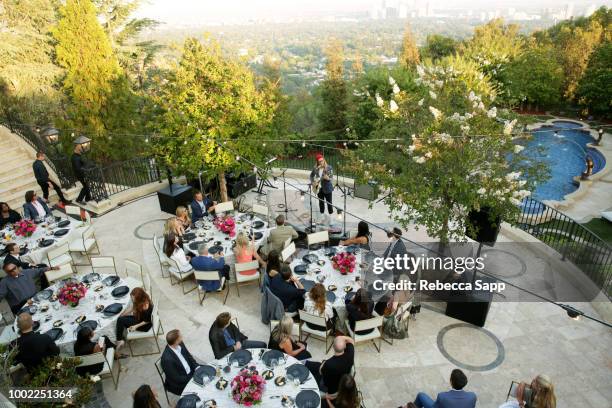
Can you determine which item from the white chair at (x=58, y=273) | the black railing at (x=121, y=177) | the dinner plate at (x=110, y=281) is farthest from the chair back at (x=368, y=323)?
the black railing at (x=121, y=177)

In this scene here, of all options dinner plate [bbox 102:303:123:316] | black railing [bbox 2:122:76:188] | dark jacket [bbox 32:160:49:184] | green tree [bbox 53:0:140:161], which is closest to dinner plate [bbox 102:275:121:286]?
dinner plate [bbox 102:303:123:316]

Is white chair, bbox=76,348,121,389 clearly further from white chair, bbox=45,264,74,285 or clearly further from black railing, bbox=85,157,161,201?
black railing, bbox=85,157,161,201

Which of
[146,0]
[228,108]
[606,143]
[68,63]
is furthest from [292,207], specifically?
[606,143]

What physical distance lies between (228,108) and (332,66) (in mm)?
30342

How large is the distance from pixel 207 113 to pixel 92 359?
6.63m

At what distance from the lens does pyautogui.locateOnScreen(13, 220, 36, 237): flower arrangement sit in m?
9.09

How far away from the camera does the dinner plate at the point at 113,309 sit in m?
6.62

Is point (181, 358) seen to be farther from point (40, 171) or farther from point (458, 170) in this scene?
point (40, 171)

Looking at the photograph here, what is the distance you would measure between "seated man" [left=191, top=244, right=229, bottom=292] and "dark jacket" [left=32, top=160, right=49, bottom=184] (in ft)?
23.5

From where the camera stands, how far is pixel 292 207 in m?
12.5

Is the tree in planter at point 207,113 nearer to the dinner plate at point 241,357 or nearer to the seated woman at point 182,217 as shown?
the seated woman at point 182,217

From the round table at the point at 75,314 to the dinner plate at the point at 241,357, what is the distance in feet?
7.73

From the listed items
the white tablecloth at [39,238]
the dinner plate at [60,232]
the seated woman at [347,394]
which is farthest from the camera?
the dinner plate at [60,232]

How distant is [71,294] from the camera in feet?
22.2
